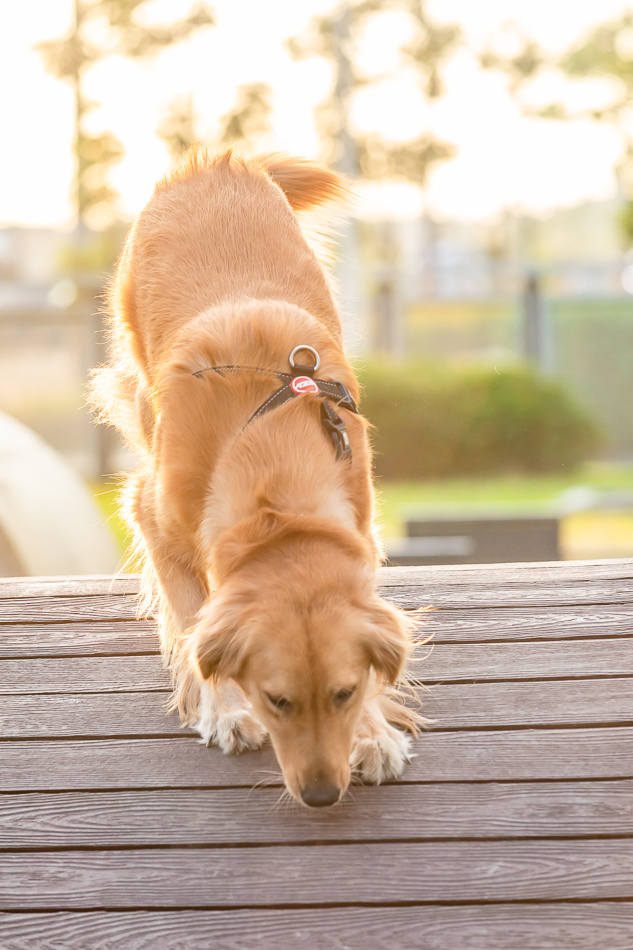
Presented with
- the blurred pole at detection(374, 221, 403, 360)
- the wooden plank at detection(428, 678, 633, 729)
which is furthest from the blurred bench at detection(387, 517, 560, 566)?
the blurred pole at detection(374, 221, 403, 360)

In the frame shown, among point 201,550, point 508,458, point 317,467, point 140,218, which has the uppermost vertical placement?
point 140,218

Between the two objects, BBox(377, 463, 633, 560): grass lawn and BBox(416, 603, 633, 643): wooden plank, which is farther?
BBox(377, 463, 633, 560): grass lawn

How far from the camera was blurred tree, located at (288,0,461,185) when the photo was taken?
18.3m

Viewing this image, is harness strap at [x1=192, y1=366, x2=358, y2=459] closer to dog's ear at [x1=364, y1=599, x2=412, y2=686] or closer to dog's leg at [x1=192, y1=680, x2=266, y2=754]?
dog's ear at [x1=364, y1=599, x2=412, y2=686]

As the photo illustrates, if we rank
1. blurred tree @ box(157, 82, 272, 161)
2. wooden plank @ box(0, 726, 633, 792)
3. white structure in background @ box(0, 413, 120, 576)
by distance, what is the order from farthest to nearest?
blurred tree @ box(157, 82, 272, 161) < white structure in background @ box(0, 413, 120, 576) < wooden plank @ box(0, 726, 633, 792)

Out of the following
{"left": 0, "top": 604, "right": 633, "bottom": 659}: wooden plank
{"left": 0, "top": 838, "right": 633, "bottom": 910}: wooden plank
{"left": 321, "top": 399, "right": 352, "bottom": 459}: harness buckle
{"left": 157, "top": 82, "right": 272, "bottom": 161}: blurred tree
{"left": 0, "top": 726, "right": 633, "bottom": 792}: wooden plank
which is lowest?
{"left": 0, "top": 838, "right": 633, "bottom": 910}: wooden plank

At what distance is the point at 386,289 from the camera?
1566 cm

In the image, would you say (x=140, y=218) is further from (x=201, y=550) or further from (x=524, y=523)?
(x=524, y=523)

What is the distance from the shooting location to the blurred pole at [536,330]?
14070 mm

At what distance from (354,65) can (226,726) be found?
18.1 m

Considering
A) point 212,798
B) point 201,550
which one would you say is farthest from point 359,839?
point 201,550

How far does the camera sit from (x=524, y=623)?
9.98 feet

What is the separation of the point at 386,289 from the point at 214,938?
47.1ft

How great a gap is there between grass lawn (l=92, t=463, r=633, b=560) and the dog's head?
756 centimetres
